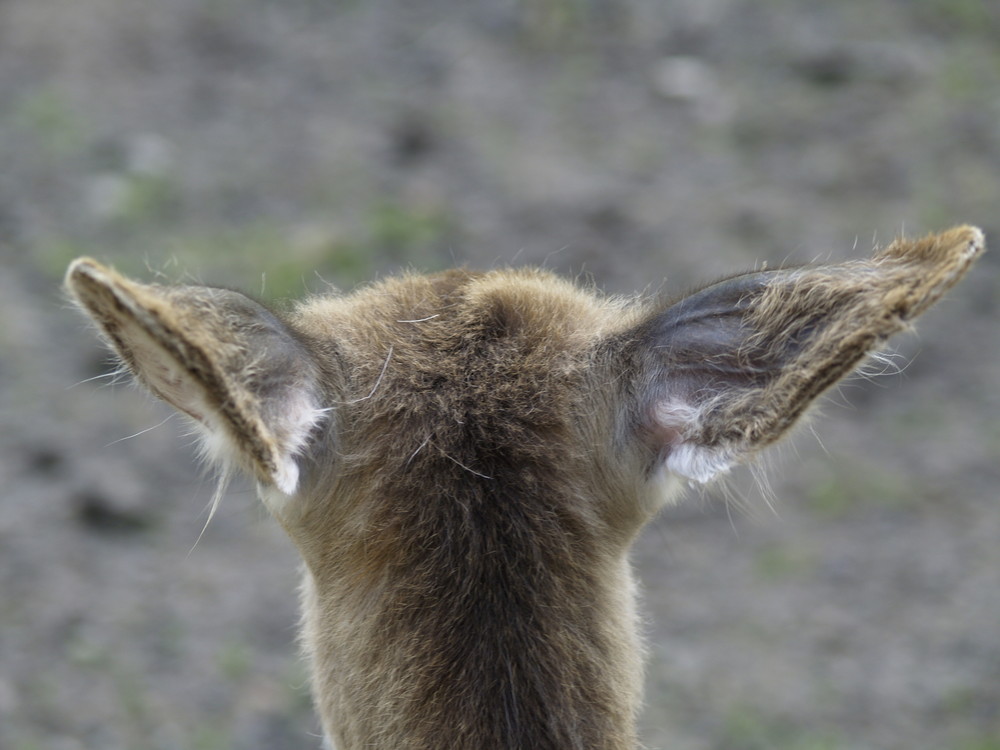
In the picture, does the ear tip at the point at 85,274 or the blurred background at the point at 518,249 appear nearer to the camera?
the ear tip at the point at 85,274

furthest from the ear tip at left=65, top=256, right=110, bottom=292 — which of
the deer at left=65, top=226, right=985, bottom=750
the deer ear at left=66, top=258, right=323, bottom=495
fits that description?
the deer at left=65, top=226, right=985, bottom=750

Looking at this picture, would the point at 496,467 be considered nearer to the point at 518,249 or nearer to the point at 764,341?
the point at 764,341

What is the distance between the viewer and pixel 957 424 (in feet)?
19.8

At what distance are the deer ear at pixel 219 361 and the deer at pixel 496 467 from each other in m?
0.01

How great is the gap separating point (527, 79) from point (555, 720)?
607 cm

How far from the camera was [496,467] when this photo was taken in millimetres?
2605

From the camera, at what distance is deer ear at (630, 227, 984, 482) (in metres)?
2.19

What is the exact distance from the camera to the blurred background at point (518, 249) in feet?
16.4

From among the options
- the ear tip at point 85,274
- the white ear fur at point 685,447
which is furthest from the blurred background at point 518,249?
the ear tip at point 85,274

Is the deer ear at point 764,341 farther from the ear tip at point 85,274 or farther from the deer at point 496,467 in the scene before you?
the ear tip at point 85,274

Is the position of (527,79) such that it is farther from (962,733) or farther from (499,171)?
(962,733)

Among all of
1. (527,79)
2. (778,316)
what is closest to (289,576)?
(778,316)

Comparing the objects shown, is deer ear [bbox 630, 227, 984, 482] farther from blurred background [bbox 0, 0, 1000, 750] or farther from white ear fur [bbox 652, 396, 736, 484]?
blurred background [bbox 0, 0, 1000, 750]

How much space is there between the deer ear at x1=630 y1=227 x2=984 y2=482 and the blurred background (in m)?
1.43
